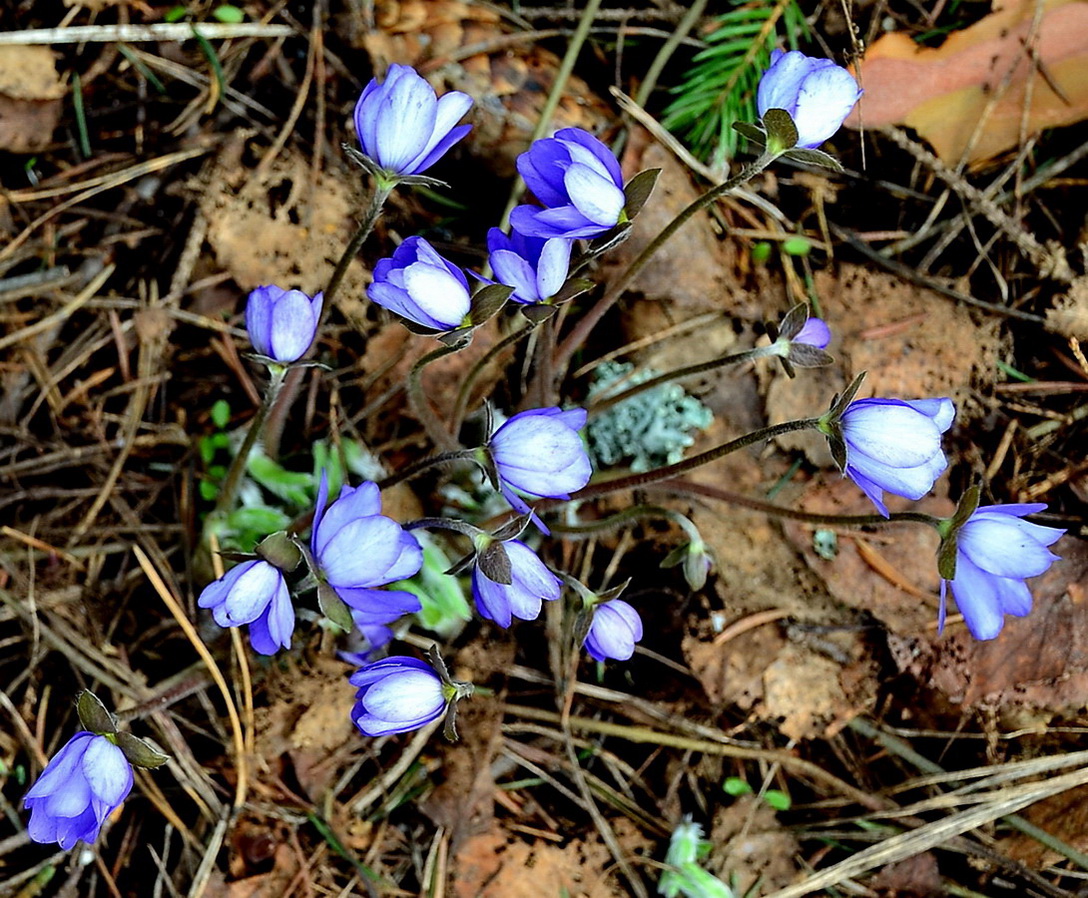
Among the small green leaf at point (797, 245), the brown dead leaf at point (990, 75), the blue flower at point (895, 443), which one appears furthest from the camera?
the small green leaf at point (797, 245)

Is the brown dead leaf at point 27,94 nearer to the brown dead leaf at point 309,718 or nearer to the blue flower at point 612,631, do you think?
the brown dead leaf at point 309,718

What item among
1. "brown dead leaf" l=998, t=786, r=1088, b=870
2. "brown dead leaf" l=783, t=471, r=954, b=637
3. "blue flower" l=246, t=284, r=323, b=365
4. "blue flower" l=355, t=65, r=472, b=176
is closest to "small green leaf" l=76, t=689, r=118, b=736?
"blue flower" l=246, t=284, r=323, b=365

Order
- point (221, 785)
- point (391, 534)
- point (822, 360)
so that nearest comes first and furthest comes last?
1. point (391, 534)
2. point (822, 360)
3. point (221, 785)

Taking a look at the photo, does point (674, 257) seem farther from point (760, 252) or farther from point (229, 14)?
point (229, 14)

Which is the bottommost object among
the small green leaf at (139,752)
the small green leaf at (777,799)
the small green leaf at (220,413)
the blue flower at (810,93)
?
the small green leaf at (777,799)

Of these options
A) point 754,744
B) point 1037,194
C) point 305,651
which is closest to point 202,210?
point 305,651

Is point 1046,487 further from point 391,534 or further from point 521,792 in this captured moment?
point 391,534

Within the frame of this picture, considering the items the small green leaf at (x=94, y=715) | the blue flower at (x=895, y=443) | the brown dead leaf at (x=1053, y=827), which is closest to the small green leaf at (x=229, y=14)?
the small green leaf at (x=94, y=715)
